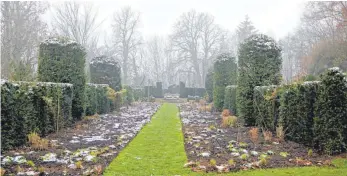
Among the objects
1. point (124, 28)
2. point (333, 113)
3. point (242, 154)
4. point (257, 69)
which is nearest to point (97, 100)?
point (257, 69)

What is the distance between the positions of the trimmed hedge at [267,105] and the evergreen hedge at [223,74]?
6142mm

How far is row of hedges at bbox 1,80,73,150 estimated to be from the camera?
5828 millimetres

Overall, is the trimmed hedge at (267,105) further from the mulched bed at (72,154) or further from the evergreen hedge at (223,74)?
the evergreen hedge at (223,74)

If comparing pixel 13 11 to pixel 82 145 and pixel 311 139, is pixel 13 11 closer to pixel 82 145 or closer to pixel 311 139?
pixel 82 145

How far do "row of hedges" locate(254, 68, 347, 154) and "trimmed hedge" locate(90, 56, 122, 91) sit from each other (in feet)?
39.6

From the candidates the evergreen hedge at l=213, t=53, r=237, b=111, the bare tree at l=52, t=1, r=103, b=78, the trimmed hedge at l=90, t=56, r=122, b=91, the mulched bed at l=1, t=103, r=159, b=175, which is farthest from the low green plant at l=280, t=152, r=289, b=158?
the bare tree at l=52, t=1, r=103, b=78

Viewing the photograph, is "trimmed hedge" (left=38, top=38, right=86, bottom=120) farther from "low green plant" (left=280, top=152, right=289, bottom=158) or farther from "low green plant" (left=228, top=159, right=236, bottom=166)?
"low green plant" (left=280, top=152, right=289, bottom=158)

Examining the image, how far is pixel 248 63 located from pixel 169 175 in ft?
21.6

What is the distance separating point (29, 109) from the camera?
6723 millimetres

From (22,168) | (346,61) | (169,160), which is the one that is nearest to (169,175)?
(169,160)

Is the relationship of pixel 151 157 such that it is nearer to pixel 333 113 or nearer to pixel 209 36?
pixel 333 113

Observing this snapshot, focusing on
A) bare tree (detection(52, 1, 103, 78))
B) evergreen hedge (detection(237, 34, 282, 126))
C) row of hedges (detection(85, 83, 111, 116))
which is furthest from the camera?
bare tree (detection(52, 1, 103, 78))

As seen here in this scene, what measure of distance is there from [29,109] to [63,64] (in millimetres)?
3831

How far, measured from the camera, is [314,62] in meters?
26.1
